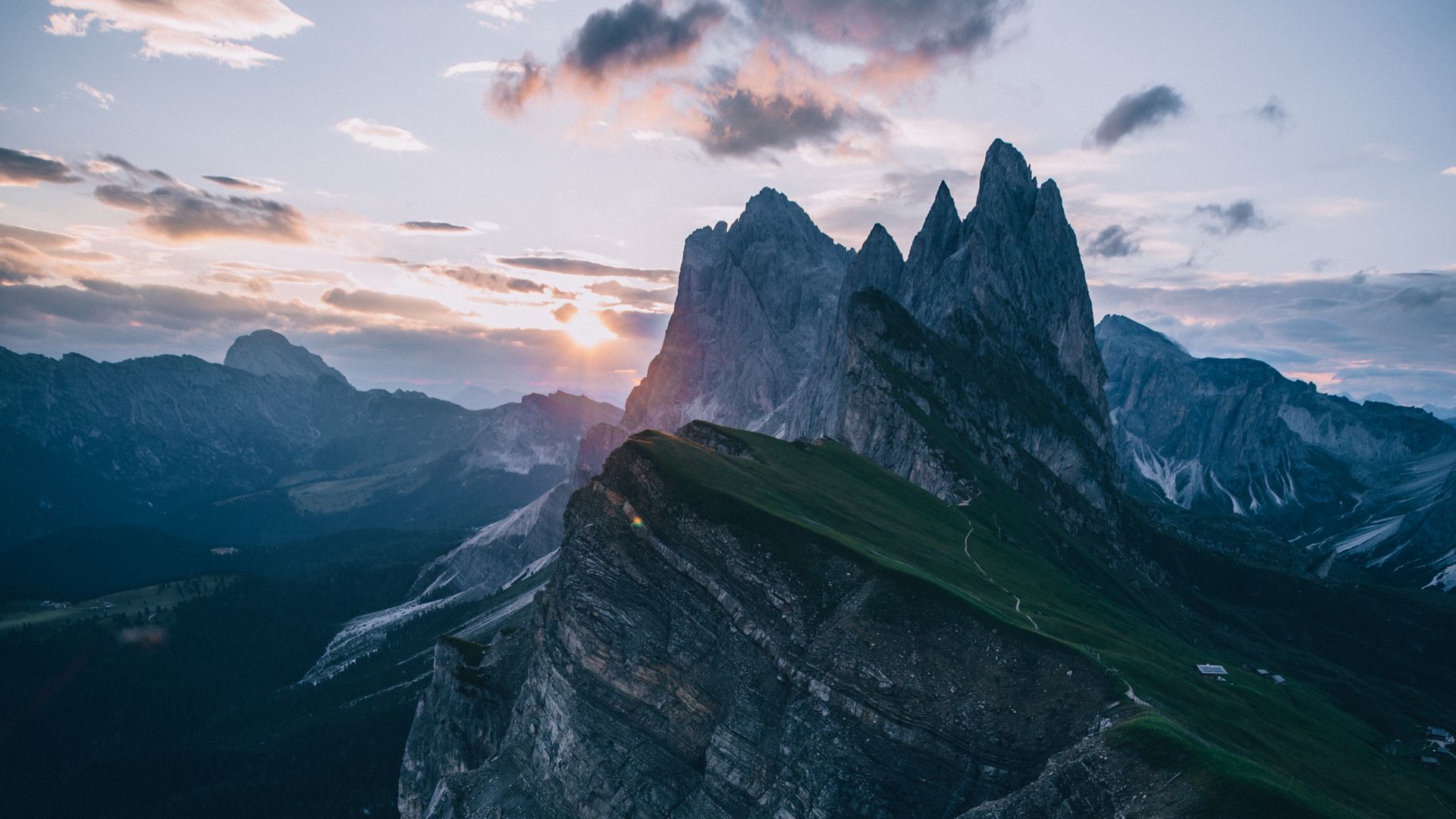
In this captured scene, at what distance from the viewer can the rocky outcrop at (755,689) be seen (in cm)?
4859

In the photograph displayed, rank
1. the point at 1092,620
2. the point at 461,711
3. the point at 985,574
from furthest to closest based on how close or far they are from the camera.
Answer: the point at 461,711 < the point at 985,574 < the point at 1092,620

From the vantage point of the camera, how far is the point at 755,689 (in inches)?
2244

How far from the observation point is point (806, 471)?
95.4m

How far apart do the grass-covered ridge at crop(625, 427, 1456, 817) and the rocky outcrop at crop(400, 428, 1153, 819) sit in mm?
3672

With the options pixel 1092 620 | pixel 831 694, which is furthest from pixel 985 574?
pixel 831 694

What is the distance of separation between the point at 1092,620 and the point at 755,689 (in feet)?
153

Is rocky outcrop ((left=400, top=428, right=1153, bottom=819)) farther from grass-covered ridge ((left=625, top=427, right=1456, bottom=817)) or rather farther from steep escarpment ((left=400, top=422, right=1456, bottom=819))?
grass-covered ridge ((left=625, top=427, right=1456, bottom=817))

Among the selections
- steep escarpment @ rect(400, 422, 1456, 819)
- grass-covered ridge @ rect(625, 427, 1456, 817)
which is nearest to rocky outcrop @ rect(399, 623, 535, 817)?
steep escarpment @ rect(400, 422, 1456, 819)

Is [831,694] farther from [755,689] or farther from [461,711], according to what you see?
[461,711]

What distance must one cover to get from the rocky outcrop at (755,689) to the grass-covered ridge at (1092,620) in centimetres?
367

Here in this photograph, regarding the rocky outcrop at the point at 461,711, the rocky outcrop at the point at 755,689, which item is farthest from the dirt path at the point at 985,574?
the rocky outcrop at the point at 461,711

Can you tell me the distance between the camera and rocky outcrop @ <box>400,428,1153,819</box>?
48594 millimetres

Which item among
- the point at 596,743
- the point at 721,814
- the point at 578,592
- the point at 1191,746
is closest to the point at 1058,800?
the point at 1191,746

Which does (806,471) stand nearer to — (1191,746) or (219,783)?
(1191,746)
